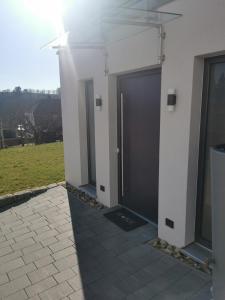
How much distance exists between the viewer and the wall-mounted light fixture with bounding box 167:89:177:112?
9.37 feet

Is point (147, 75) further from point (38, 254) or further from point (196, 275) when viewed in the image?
point (38, 254)

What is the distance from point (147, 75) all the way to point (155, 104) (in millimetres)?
446

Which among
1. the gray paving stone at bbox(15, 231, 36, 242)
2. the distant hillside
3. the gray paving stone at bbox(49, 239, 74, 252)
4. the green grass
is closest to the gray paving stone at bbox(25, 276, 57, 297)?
the gray paving stone at bbox(49, 239, 74, 252)

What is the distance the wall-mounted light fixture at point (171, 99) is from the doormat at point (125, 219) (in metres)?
1.93

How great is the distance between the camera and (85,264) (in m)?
2.97

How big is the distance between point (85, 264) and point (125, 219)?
1.20 meters

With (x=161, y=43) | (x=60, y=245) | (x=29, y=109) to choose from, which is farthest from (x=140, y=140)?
(x=29, y=109)

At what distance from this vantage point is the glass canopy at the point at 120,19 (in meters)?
2.54

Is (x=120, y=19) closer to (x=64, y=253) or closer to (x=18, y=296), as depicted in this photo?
(x=64, y=253)

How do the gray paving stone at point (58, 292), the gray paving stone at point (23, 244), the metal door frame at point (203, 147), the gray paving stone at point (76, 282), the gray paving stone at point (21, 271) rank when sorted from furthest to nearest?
1. the gray paving stone at point (23, 244)
2. the gray paving stone at point (21, 271)
3. the metal door frame at point (203, 147)
4. the gray paving stone at point (76, 282)
5. the gray paving stone at point (58, 292)

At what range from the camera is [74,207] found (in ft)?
15.1

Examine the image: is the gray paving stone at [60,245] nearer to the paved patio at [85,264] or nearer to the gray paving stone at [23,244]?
the paved patio at [85,264]

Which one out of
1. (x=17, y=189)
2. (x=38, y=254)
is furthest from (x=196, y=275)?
(x=17, y=189)

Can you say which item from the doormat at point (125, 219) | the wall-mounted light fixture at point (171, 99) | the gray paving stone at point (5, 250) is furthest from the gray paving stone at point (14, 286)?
the wall-mounted light fixture at point (171, 99)
